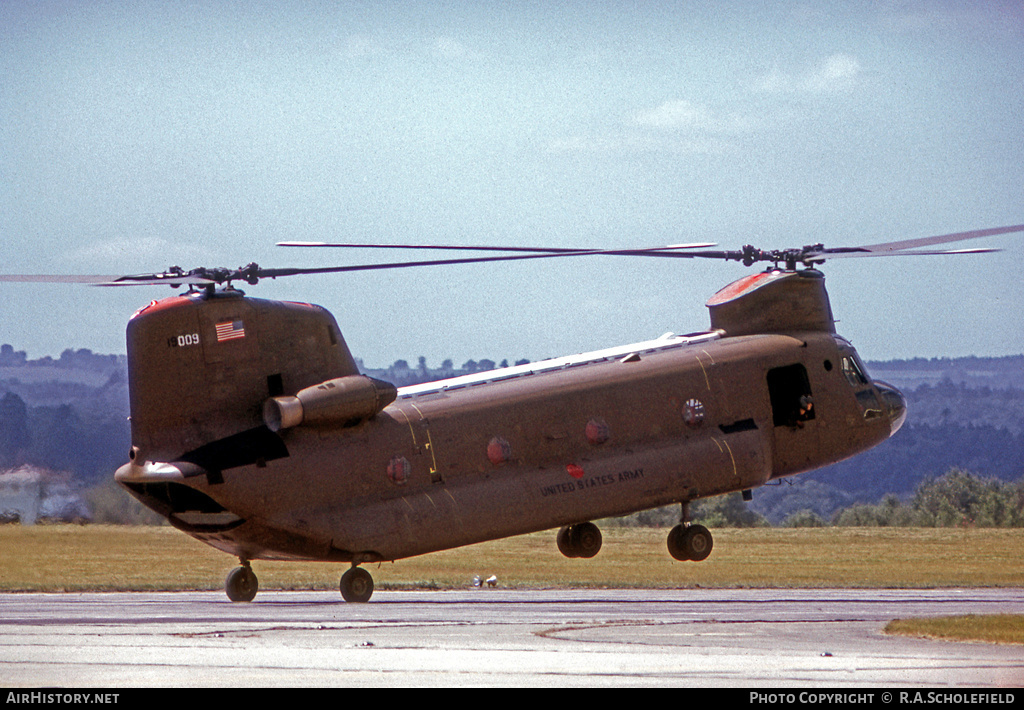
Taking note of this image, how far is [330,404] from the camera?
28578mm

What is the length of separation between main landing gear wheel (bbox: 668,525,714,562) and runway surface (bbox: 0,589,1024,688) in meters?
1.30

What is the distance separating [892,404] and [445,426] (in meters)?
12.3

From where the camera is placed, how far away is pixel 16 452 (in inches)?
2391

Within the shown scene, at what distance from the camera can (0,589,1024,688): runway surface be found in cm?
2000

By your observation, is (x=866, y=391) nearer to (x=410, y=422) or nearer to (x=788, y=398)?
(x=788, y=398)

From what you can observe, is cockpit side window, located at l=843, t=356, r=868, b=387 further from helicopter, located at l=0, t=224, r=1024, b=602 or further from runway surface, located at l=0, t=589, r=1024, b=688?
runway surface, located at l=0, t=589, r=1024, b=688

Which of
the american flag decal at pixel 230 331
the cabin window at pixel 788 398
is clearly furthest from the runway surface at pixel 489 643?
the american flag decal at pixel 230 331

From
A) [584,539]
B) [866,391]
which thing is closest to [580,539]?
[584,539]

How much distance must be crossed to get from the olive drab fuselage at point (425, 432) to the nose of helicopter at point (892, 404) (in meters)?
1.59

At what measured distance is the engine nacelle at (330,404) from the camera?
2847 centimetres
